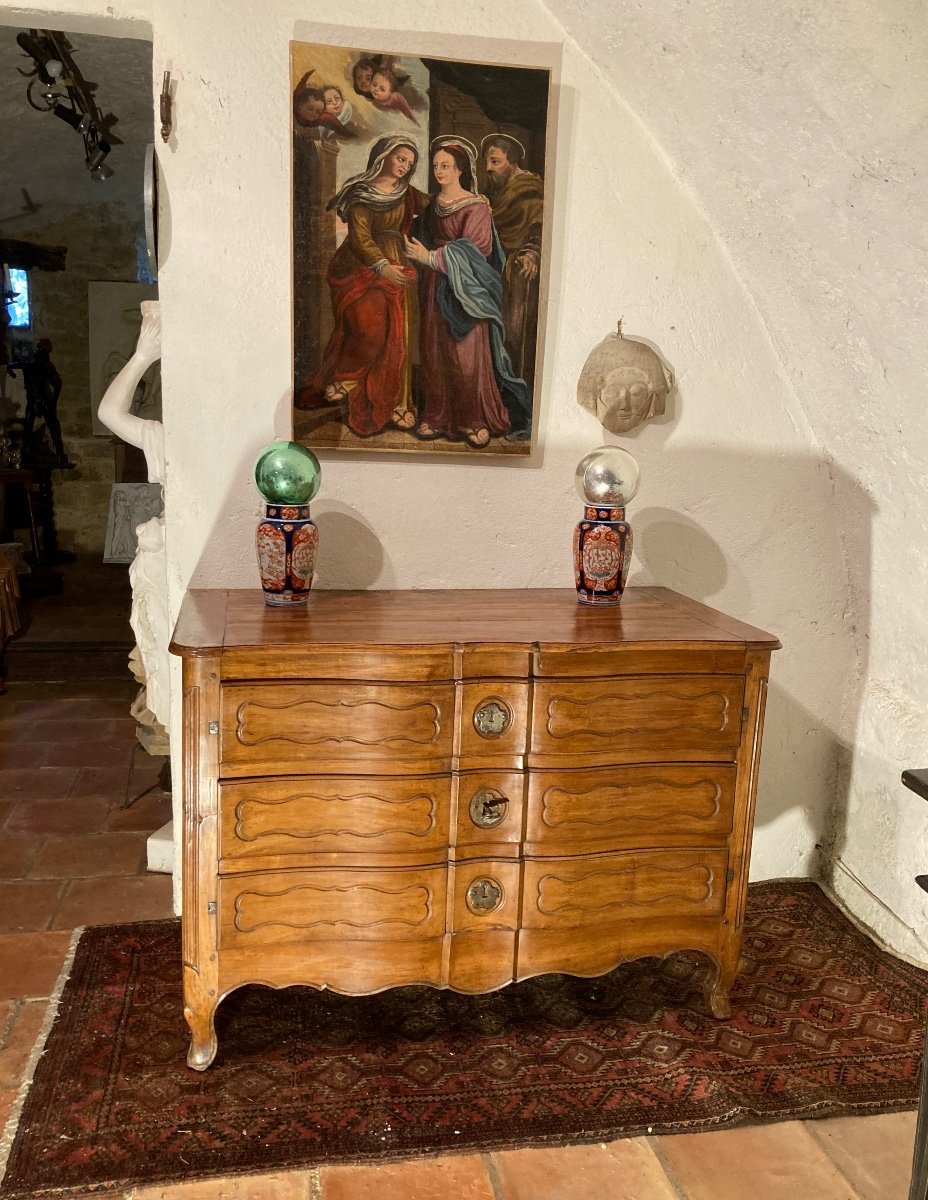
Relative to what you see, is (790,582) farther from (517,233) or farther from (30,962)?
(30,962)

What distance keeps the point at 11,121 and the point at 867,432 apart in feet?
16.4

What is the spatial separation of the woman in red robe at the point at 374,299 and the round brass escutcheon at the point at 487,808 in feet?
3.71

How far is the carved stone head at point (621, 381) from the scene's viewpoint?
2965 mm

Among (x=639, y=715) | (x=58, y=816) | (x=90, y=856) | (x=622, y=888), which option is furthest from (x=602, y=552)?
(x=58, y=816)

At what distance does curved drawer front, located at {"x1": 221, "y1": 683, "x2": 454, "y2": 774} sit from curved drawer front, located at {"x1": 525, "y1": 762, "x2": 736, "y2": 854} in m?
0.30

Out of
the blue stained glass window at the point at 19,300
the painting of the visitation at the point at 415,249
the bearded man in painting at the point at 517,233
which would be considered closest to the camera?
the painting of the visitation at the point at 415,249

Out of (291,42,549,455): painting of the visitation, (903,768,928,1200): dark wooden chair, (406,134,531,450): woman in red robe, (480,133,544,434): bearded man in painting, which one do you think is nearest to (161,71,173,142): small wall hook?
(291,42,549,455): painting of the visitation

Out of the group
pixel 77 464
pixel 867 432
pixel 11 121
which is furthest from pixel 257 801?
pixel 77 464

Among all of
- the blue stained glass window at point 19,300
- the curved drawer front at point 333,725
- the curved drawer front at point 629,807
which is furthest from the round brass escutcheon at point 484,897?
the blue stained glass window at point 19,300

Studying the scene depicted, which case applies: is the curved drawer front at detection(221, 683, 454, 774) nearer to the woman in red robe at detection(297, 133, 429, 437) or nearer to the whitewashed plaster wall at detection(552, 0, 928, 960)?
the woman in red robe at detection(297, 133, 429, 437)

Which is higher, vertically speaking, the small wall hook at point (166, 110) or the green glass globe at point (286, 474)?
the small wall hook at point (166, 110)

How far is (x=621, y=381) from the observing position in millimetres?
2961

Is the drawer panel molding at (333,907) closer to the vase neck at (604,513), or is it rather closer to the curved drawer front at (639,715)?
the curved drawer front at (639,715)

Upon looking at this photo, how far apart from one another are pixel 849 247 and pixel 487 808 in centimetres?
171
